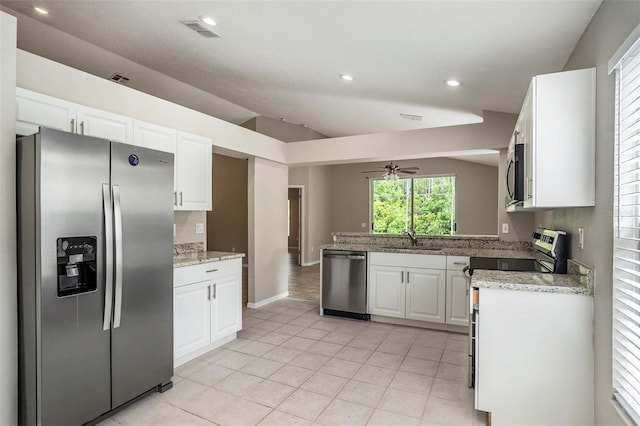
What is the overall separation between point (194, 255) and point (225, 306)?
614 mm

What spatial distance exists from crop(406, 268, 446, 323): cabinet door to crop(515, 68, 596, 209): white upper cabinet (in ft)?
6.80

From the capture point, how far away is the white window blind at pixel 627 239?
1.46 m

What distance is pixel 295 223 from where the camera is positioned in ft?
31.9

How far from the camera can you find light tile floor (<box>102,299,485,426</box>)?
226 cm

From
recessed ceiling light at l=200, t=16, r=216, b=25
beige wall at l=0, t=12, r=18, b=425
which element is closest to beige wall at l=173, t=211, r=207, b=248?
beige wall at l=0, t=12, r=18, b=425

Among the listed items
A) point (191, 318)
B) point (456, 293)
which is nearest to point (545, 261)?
point (456, 293)

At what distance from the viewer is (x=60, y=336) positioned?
6.34ft

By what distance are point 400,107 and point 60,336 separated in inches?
168

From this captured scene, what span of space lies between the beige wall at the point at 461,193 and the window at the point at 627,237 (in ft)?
22.6

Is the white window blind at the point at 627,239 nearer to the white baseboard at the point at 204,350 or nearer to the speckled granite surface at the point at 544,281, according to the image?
the speckled granite surface at the point at 544,281

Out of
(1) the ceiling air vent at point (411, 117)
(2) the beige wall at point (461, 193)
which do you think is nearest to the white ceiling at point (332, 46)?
(1) the ceiling air vent at point (411, 117)

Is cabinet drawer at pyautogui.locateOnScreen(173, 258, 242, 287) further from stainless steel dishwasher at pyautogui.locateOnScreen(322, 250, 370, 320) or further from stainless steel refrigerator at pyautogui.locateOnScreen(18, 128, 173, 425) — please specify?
stainless steel dishwasher at pyautogui.locateOnScreen(322, 250, 370, 320)

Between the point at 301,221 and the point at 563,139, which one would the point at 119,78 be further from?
the point at 301,221

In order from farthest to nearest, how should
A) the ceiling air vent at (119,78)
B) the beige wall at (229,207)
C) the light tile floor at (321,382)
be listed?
the beige wall at (229,207) → the ceiling air vent at (119,78) → the light tile floor at (321,382)
